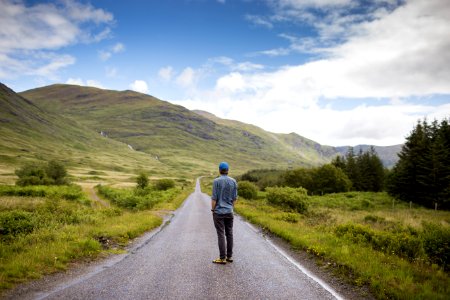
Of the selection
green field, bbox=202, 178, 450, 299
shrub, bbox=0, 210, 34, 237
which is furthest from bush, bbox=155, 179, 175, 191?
green field, bbox=202, 178, 450, 299

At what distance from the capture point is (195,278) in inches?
320

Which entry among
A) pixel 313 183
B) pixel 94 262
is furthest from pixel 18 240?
pixel 313 183

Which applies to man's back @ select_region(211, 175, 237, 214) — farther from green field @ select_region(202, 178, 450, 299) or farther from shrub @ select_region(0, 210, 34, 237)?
shrub @ select_region(0, 210, 34, 237)

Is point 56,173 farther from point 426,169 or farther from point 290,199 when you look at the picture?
point 426,169

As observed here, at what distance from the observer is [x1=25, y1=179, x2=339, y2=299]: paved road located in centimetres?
693

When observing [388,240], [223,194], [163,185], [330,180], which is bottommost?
[163,185]

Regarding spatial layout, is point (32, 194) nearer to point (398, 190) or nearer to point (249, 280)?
point (249, 280)

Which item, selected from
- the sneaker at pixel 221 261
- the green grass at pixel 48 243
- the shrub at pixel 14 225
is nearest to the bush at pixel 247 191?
the green grass at pixel 48 243

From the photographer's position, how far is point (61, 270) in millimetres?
8859

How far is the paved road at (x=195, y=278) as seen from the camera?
273 inches

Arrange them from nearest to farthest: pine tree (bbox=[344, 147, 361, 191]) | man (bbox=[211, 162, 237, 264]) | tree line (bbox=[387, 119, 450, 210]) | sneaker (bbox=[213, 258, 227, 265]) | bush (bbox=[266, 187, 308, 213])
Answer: sneaker (bbox=[213, 258, 227, 265]) < man (bbox=[211, 162, 237, 264]) < bush (bbox=[266, 187, 308, 213]) < tree line (bbox=[387, 119, 450, 210]) < pine tree (bbox=[344, 147, 361, 191])

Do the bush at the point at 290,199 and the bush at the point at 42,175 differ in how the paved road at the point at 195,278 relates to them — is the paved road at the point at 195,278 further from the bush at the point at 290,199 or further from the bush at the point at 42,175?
the bush at the point at 42,175

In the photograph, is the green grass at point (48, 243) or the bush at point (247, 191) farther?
the bush at point (247, 191)

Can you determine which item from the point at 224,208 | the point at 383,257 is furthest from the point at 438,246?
the point at 224,208
